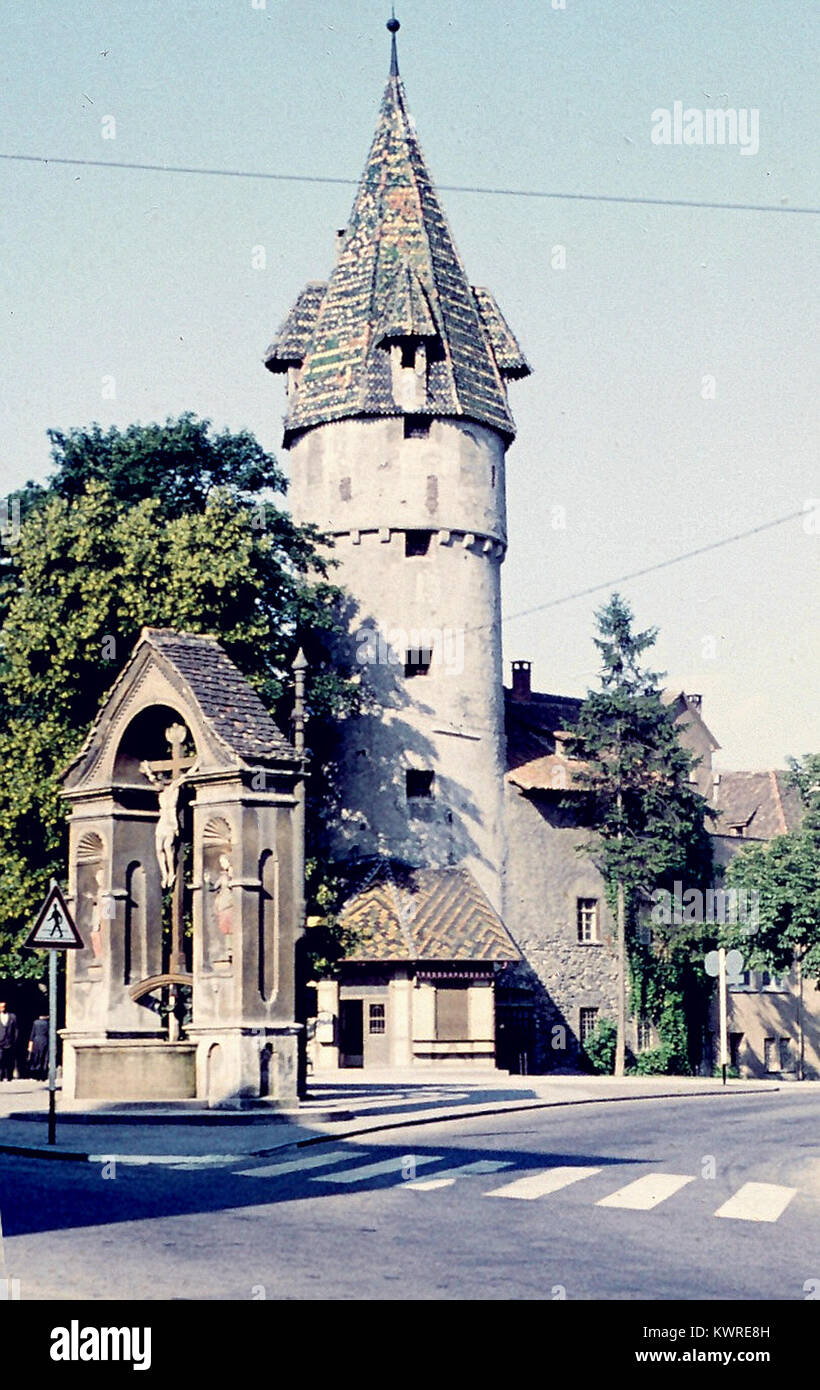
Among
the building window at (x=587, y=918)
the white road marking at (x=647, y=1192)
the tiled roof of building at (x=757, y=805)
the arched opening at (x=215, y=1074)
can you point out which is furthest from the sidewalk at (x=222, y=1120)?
the tiled roof of building at (x=757, y=805)

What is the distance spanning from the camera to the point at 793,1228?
1428 cm

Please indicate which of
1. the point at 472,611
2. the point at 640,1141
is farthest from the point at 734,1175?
the point at 472,611

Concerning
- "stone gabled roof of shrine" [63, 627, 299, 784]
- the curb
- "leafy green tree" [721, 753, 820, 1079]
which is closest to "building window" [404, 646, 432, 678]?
"leafy green tree" [721, 753, 820, 1079]

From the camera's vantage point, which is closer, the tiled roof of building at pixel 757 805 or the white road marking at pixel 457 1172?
the white road marking at pixel 457 1172

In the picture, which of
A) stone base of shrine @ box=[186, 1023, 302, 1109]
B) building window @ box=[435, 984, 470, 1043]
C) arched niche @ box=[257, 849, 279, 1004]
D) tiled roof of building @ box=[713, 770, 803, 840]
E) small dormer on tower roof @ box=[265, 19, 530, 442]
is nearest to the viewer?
stone base of shrine @ box=[186, 1023, 302, 1109]

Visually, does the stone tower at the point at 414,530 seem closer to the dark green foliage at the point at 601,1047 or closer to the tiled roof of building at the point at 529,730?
the tiled roof of building at the point at 529,730

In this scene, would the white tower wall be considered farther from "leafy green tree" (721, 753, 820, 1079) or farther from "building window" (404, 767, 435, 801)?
"leafy green tree" (721, 753, 820, 1079)

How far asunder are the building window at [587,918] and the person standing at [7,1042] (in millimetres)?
25861

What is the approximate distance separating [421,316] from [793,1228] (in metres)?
43.5

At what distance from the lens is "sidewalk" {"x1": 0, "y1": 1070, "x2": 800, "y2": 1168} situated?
1961 cm

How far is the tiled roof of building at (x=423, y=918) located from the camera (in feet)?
168

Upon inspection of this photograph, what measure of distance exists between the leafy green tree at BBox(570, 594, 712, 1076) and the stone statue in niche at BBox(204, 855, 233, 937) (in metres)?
32.0

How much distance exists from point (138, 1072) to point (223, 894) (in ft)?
8.72

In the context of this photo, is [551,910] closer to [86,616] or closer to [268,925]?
[86,616]
